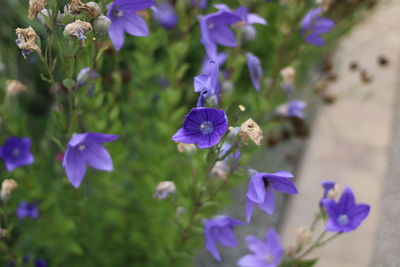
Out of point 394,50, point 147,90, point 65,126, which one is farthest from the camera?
point 394,50

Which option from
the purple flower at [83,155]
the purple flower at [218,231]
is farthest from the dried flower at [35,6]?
the purple flower at [218,231]

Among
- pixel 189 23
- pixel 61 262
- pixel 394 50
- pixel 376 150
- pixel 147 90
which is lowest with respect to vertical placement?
pixel 61 262

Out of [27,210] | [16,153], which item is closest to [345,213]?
[16,153]

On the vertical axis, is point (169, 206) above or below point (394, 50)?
below

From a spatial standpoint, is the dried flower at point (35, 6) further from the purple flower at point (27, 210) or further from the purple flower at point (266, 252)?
the purple flower at point (266, 252)

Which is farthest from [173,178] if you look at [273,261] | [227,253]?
[273,261]

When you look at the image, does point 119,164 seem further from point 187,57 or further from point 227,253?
point 187,57

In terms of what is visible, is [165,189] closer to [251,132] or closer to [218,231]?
[218,231]

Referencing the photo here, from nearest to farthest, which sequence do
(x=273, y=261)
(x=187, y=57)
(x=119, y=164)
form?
(x=273, y=261) → (x=119, y=164) → (x=187, y=57)
